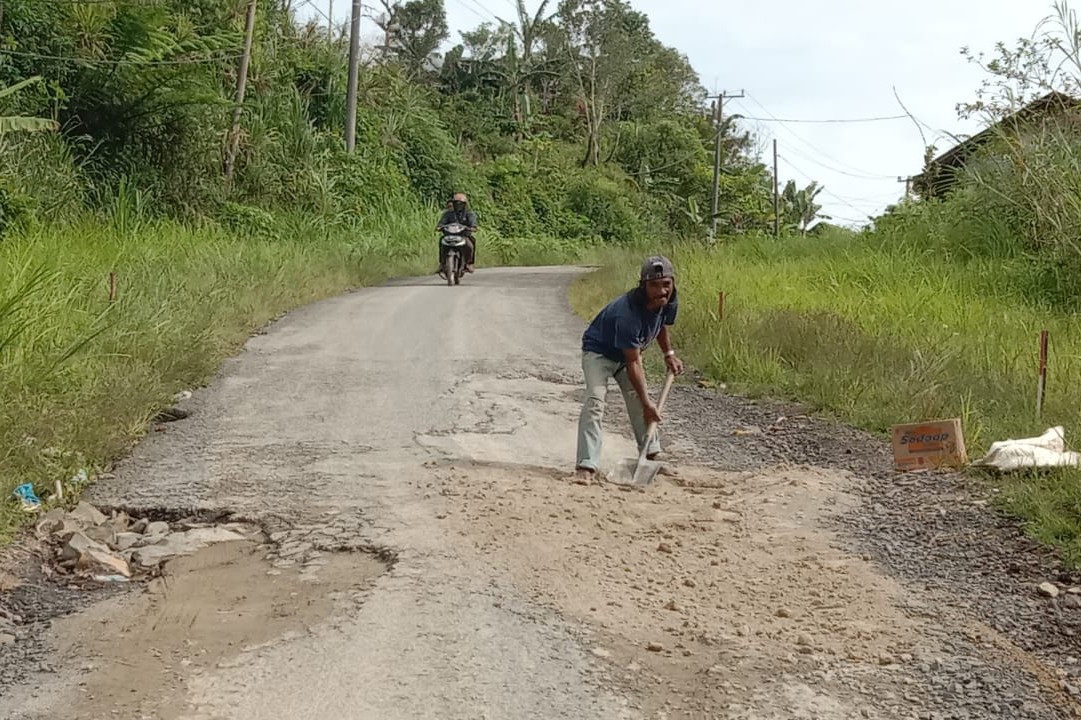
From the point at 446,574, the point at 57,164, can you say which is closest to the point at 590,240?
the point at 57,164

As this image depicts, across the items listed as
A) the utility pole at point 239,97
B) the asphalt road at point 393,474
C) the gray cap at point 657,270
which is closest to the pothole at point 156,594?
the asphalt road at point 393,474

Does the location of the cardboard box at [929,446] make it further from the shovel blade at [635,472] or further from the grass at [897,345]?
the shovel blade at [635,472]

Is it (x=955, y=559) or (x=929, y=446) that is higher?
(x=929, y=446)

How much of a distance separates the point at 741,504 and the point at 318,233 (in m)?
16.1

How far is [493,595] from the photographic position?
412 cm

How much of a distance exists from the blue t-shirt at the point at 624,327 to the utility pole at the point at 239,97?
48.6 ft

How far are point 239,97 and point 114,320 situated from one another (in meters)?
12.9

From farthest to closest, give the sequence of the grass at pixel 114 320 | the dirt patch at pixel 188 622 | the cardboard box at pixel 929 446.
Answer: the cardboard box at pixel 929 446 → the grass at pixel 114 320 → the dirt patch at pixel 188 622

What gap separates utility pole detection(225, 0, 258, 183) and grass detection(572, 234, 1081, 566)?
8510 mm

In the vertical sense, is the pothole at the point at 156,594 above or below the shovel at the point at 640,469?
below

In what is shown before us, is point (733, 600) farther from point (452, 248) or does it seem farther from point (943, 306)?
point (452, 248)

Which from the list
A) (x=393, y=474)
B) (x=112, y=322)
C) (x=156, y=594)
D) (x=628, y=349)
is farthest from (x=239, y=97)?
(x=156, y=594)

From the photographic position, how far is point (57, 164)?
50.2 feet

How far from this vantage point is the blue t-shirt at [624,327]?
5.97 m
